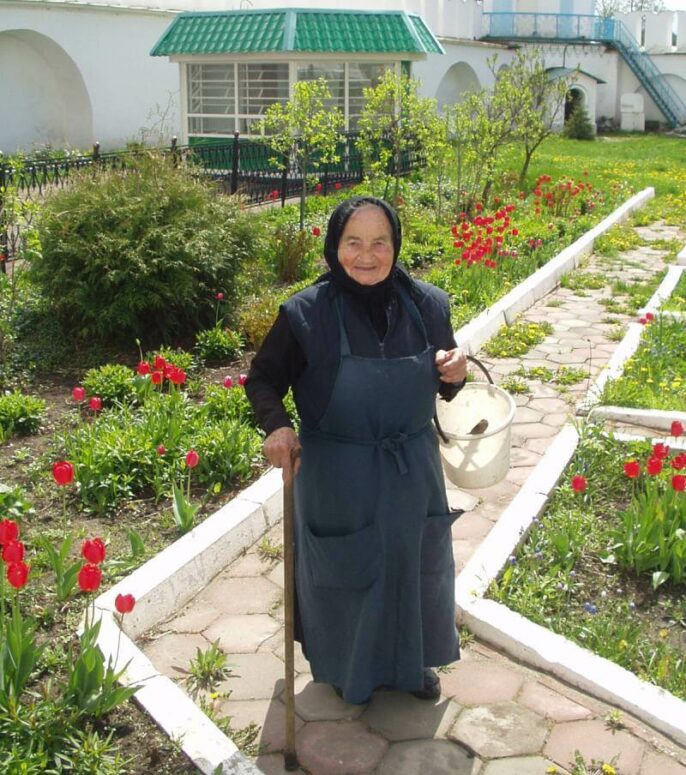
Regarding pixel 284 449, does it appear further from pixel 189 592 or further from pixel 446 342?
pixel 189 592

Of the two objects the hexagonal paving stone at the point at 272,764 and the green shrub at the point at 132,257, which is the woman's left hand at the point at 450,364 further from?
the green shrub at the point at 132,257

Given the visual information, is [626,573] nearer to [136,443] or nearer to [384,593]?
[384,593]

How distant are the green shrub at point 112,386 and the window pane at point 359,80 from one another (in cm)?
1303

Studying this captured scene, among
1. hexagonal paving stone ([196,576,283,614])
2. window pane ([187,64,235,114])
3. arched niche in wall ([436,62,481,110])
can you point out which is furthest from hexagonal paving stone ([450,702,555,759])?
arched niche in wall ([436,62,481,110])

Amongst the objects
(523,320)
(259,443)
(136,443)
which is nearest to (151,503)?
(136,443)

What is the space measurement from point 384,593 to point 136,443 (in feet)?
6.95

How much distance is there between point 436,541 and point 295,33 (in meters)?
14.7

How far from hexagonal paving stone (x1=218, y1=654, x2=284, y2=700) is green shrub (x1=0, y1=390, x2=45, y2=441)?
8.03 feet

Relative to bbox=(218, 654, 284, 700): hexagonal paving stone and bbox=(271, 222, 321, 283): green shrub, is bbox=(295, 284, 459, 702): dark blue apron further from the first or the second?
bbox=(271, 222, 321, 283): green shrub

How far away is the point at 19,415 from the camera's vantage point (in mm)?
5453

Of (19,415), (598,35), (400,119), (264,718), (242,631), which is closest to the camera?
(264,718)

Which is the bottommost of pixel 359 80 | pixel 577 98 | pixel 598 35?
pixel 359 80

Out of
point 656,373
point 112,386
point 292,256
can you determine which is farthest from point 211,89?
point 656,373

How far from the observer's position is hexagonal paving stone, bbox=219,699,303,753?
3.10 meters
